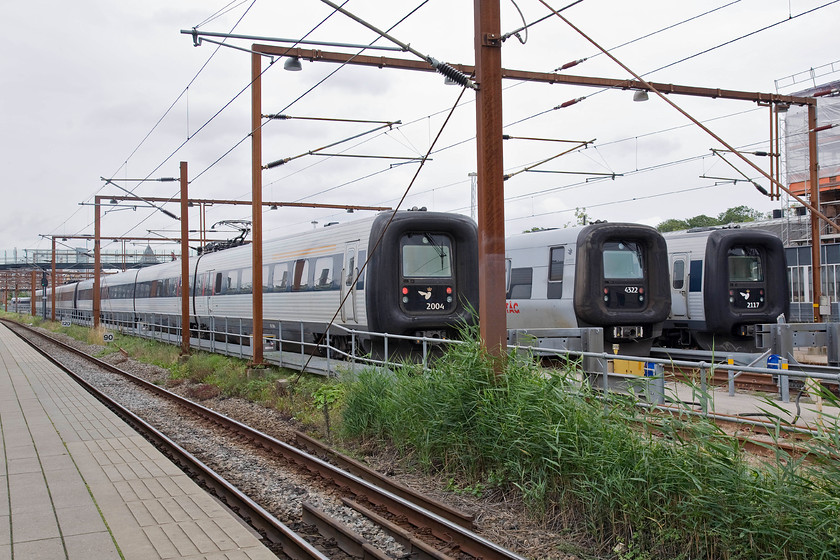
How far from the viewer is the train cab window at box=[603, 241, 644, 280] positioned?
14812 millimetres

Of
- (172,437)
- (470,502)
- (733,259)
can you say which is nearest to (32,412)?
(172,437)

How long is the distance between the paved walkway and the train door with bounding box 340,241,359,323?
16.3 feet

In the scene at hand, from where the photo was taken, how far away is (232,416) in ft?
39.9

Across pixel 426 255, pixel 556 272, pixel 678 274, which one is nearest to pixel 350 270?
pixel 426 255

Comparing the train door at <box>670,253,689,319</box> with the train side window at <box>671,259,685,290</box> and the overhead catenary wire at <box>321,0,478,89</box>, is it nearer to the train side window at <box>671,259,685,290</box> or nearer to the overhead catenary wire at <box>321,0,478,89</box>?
the train side window at <box>671,259,685,290</box>

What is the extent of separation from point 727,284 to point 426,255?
7197mm

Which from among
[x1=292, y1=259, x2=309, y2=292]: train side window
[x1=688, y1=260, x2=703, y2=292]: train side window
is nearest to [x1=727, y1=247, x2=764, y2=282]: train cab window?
[x1=688, y1=260, x2=703, y2=292]: train side window

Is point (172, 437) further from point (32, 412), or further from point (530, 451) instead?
point (530, 451)

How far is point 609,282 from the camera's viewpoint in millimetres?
14688

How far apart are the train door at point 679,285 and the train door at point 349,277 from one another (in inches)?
317

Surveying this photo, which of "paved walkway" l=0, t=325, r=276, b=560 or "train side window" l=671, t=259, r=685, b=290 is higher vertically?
"train side window" l=671, t=259, r=685, b=290

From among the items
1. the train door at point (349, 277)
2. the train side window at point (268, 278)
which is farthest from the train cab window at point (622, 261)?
the train side window at point (268, 278)

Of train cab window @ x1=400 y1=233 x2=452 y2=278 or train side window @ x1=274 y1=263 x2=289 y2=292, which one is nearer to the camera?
train cab window @ x1=400 y1=233 x2=452 y2=278

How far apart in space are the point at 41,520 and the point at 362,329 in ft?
27.3
